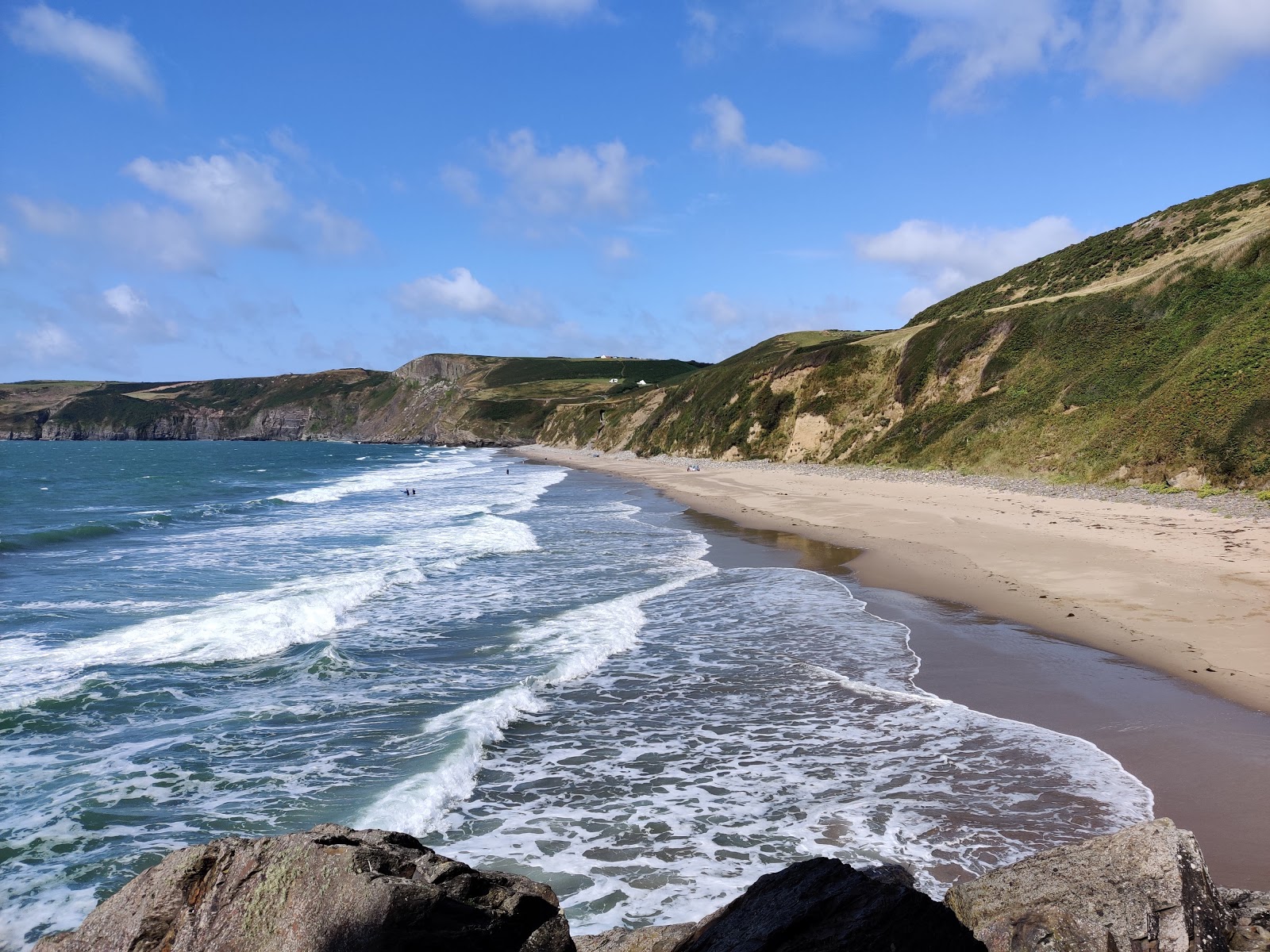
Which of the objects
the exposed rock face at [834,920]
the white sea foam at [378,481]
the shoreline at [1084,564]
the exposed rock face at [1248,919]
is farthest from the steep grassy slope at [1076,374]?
the exposed rock face at [834,920]

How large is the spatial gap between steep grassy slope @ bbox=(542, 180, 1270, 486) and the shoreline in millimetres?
4847

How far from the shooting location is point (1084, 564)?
17781mm

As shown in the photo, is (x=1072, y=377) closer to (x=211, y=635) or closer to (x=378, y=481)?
(x=211, y=635)

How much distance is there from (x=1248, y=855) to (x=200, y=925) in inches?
289

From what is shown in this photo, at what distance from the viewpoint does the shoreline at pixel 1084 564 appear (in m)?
11.9

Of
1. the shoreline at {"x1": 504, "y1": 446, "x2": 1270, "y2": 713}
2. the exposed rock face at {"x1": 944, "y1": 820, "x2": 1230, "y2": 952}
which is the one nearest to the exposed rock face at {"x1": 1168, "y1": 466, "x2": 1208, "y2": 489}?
the shoreline at {"x1": 504, "y1": 446, "x2": 1270, "y2": 713}

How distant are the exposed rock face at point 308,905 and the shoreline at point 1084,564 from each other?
9.92 m

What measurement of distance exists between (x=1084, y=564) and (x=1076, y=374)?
26.3 metres

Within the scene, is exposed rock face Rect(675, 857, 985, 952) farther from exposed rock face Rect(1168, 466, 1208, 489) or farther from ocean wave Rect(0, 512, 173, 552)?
ocean wave Rect(0, 512, 173, 552)

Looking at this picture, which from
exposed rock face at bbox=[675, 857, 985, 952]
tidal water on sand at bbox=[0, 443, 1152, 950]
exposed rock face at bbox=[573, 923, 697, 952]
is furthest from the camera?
tidal water on sand at bbox=[0, 443, 1152, 950]

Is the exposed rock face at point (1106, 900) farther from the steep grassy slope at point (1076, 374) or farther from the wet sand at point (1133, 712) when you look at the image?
the steep grassy slope at point (1076, 374)

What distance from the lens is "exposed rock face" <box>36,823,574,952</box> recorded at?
142 inches

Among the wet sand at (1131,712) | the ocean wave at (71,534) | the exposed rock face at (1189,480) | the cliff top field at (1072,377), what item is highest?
the cliff top field at (1072,377)

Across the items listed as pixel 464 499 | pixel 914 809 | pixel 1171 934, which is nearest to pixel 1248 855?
pixel 914 809
